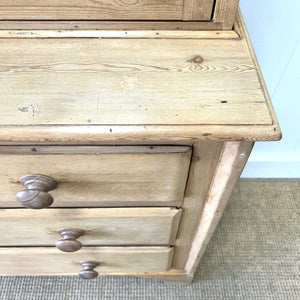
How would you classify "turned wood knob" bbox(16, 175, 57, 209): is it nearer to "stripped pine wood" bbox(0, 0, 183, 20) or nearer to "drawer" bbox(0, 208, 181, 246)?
"drawer" bbox(0, 208, 181, 246)

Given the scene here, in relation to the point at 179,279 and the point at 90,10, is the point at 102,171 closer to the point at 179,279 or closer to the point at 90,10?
the point at 90,10

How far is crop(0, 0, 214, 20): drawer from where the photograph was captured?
0.53 meters

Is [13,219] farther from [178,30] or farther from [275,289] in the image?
[275,289]

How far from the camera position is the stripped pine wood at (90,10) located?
525mm

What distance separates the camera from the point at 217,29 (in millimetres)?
563

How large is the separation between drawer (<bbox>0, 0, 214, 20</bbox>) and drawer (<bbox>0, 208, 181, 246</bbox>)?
0.35m

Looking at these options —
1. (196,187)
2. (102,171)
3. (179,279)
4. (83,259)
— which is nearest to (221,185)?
(196,187)

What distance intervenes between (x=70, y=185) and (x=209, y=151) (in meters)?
0.24

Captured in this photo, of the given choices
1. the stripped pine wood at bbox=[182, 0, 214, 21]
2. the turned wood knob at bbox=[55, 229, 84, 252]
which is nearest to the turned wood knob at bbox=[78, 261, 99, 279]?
the turned wood knob at bbox=[55, 229, 84, 252]

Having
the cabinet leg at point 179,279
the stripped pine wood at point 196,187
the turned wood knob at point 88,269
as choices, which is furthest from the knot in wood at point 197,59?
the cabinet leg at point 179,279

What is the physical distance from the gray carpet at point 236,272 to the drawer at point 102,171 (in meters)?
0.55

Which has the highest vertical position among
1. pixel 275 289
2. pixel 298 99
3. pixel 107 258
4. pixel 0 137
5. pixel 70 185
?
pixel 0 137

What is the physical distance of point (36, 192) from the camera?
0.50 meters

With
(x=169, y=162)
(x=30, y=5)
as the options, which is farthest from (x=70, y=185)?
Answer: (x=30, y=5)
